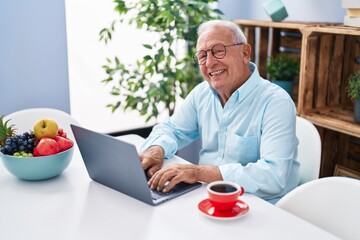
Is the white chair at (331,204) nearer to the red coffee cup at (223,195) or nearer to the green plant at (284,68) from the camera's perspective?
the red coffee cup at (223,195)

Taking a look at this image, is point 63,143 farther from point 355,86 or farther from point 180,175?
point 355,86

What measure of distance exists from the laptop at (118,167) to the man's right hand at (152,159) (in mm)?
162

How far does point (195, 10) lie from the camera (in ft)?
7.83

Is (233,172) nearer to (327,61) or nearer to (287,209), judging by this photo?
(287,209)

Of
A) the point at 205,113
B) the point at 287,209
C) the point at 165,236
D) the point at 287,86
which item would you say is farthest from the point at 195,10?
the point at 165,236

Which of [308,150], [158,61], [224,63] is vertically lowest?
[308,150]

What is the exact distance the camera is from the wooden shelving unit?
2045 mm

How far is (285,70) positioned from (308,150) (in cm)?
79

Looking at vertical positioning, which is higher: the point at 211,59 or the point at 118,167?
the point at 211,59

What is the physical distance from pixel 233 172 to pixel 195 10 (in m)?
1.29

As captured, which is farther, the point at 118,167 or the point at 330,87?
the point at 330,87

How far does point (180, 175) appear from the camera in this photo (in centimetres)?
133

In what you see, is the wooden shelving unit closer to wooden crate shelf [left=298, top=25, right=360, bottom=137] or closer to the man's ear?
wooden crate shelf [left=298, top=25, right=360, bottom=137]

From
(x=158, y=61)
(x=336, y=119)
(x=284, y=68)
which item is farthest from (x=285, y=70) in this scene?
(x=158, y=61)
